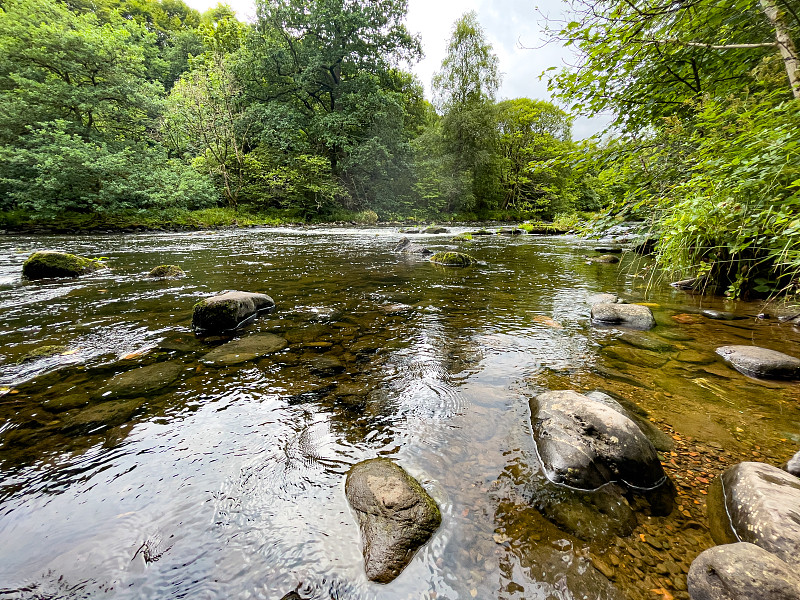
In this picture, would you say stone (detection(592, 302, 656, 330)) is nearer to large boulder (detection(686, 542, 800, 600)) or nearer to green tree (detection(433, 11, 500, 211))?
large boulder (detection(686, 542, 800, 600))

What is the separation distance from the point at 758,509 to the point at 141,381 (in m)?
4.09

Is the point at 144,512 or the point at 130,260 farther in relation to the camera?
the point at 130,260

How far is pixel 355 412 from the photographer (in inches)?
95.7

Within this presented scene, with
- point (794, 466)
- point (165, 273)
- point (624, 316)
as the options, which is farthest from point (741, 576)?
point (165, 273)

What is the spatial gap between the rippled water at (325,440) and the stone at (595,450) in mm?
134

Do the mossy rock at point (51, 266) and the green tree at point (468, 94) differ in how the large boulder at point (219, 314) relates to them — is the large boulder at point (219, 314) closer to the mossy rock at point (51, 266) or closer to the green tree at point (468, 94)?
the mossy rock at point (51, 266)

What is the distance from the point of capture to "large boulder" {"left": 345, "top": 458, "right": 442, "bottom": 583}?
1.38 metres

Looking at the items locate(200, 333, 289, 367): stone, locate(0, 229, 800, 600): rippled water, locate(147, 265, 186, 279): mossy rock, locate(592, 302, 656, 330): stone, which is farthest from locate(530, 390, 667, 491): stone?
locate(147, 265, 186, 279): mossy rock

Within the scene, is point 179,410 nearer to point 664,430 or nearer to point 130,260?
point 664,430

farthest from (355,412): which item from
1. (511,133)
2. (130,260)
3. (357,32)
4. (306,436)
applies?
A: (511,133)

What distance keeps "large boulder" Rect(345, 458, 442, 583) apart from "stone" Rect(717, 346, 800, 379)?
318cm

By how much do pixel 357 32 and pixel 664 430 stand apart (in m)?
35.3

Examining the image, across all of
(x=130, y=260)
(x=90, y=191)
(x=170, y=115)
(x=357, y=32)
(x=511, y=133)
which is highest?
(x=357, y=32)

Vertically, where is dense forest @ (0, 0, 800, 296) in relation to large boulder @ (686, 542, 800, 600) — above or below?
above
